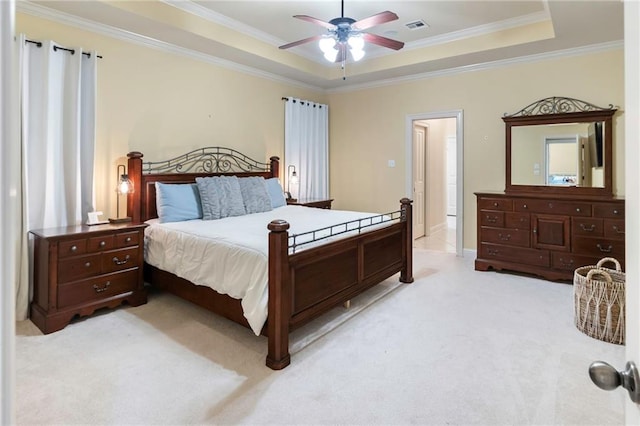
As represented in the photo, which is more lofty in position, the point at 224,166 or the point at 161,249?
the point at 224,166

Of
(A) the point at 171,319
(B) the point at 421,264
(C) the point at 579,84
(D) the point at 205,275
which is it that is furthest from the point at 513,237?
(A) the point at 171,319

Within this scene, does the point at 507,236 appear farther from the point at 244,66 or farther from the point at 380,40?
the point at 244,66

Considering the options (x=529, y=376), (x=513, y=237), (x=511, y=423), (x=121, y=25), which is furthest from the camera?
(x=513, y=237)

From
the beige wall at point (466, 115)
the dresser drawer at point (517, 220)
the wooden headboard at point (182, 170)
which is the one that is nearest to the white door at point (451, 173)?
the beige wall at point (466, 115)

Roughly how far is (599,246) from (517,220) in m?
0.81

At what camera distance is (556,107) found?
4.64 meters

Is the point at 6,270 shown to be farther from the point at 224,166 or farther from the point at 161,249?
the point at 224,166

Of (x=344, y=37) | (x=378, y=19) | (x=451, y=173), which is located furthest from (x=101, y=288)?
(x=451, y=173)

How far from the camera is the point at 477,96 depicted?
5211mm

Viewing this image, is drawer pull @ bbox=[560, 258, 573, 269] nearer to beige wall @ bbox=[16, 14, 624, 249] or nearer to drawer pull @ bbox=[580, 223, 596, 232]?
drawer pull @ bbox=[580, 223, 596, 232]

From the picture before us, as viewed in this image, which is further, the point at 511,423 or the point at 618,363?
the point at 618,363

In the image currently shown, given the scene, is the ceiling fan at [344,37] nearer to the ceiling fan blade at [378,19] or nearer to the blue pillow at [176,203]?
the ceiling fan blade at [378,19]

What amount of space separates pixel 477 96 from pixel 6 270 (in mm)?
5597

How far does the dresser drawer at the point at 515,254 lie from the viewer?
14.0 feet
